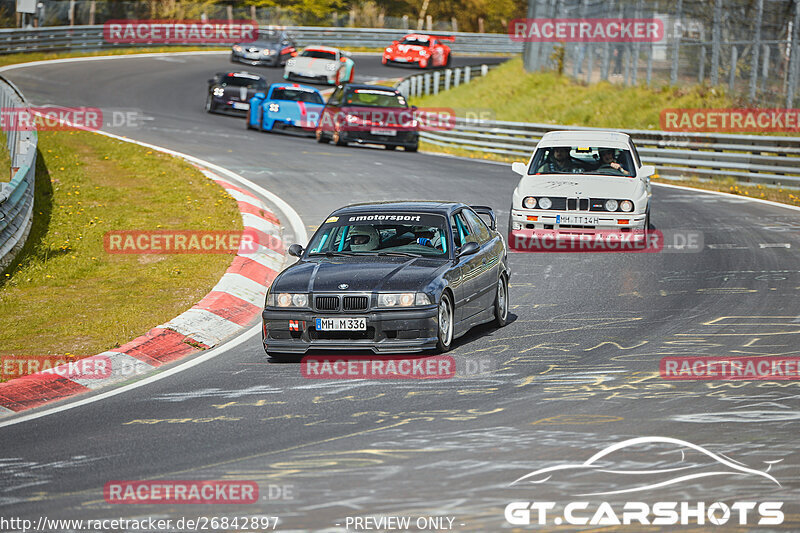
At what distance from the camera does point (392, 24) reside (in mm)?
74812

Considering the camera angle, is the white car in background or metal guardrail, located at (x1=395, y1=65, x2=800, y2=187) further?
the white car in background

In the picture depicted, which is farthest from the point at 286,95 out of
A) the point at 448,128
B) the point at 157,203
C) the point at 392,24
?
the point at 392,24

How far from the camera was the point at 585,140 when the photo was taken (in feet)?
53.9

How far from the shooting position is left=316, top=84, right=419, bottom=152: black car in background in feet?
91.6

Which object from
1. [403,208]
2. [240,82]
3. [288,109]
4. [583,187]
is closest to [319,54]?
[240,82]

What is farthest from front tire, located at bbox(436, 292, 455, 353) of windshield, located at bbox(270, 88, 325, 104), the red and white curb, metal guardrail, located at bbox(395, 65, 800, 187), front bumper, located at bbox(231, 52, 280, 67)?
front bumper, located at bbox(231, 52, 280, 67)

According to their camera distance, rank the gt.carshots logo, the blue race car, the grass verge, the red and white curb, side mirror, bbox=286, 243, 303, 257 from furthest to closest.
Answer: the blue race car → the grass verge → side mirror, bbox=286, 243, 303, 257 → the red and white curb → the gt.carshots logo

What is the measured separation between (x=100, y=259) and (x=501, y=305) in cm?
581

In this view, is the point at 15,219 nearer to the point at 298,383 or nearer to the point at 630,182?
the point at 298,383

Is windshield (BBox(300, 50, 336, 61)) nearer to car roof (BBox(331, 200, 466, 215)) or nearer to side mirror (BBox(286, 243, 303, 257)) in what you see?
car roof (BBox(331, 200, 466, 215))

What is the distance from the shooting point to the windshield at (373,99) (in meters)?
28.2

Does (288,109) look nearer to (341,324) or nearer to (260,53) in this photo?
(260,53)

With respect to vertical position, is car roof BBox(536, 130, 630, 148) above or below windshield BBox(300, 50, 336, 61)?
below

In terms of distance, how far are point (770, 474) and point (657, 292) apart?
6.49 meters
